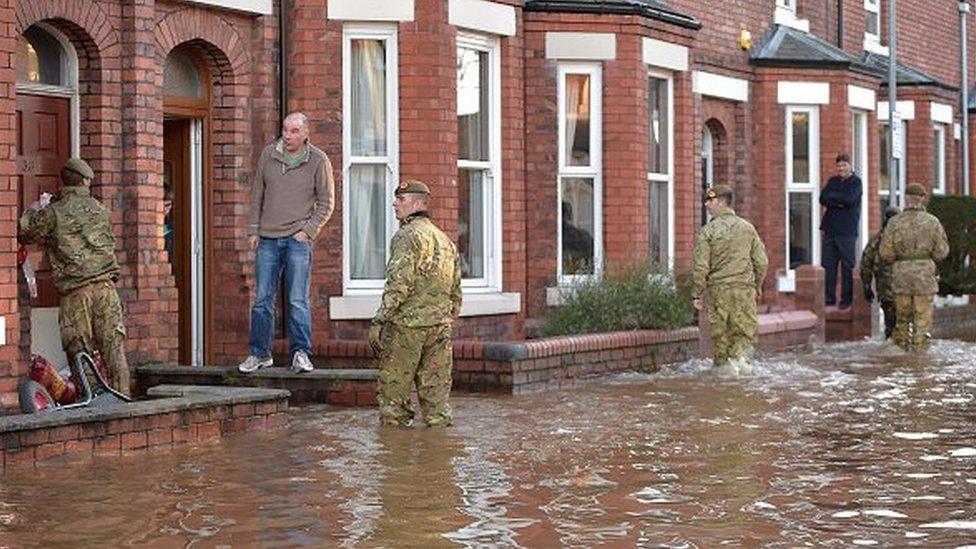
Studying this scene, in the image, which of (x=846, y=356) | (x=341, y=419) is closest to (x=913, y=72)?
(x=846, y=356)

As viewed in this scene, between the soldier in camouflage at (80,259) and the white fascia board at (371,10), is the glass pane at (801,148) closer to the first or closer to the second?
the white fascia board at (371,10)

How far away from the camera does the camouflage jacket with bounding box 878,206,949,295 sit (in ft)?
74.0

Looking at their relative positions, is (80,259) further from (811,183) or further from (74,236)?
(811,183)

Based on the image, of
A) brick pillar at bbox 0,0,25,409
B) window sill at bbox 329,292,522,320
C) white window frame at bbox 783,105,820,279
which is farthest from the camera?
white window frame at bbox 783,105,820,279

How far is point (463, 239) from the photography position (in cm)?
1900

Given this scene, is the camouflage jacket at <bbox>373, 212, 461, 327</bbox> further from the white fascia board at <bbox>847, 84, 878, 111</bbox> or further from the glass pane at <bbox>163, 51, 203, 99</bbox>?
the white fascia board at <bbox>847, 84, 878, 111</bbox>

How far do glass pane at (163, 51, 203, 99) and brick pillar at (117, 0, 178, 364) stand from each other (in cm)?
85

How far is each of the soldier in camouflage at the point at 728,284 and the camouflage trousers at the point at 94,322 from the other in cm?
671

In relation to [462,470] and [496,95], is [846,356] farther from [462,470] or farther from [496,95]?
[462,470]

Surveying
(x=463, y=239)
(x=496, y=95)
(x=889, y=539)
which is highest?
(x=496, y=95)

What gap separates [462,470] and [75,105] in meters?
4.97

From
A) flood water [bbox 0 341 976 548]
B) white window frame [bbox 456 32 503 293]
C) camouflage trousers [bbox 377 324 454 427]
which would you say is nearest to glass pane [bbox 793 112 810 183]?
white window frame [bbox 456 32 503 293]

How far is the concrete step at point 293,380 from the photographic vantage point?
50.2 feet

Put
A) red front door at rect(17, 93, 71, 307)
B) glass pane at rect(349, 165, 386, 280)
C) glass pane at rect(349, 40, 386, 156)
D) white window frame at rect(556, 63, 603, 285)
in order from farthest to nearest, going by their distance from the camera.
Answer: white window frame at rect(556, 63, 603, 285) → glass pane at rect(349, 165, 386, 280) → glass pane at rect(349, 40, 386, 156) → red front door at rect(17, 93, 71, 307)
